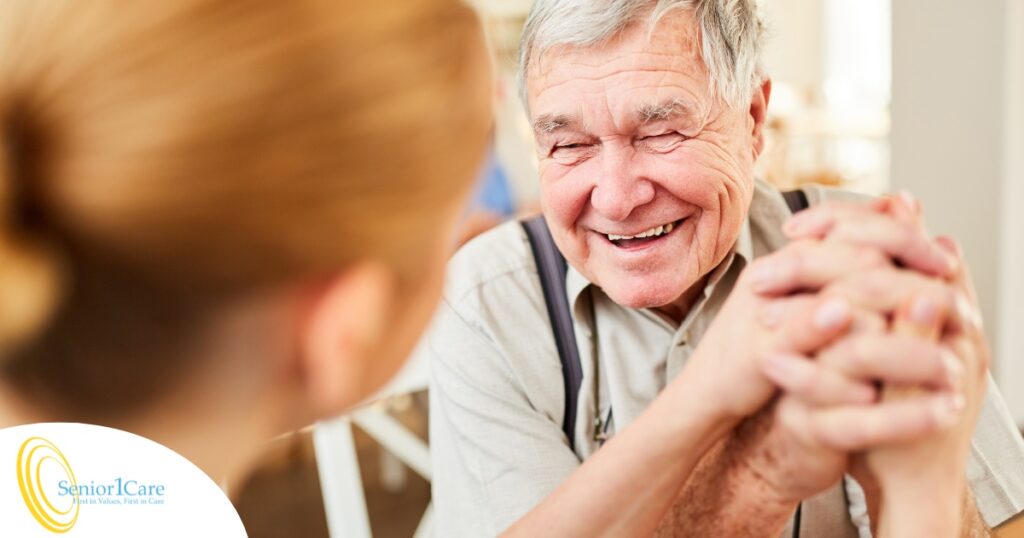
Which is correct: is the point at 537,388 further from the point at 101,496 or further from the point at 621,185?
the point at 101,496

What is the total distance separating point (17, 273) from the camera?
1.86ft

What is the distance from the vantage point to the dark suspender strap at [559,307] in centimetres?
109

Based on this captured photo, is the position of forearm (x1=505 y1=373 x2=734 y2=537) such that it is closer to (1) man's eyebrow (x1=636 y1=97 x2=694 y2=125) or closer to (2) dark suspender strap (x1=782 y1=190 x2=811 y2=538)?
(1) man's eyebrow (x1=636 y1=97 x2=694 y2=125)

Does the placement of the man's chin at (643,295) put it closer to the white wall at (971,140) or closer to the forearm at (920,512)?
the forearm at (920,512)

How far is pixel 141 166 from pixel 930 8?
195cm

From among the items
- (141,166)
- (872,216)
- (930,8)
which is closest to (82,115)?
(141,166)

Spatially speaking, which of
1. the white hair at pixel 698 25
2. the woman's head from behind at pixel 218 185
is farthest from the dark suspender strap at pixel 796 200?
the woman's head from behind at pixel 218 185

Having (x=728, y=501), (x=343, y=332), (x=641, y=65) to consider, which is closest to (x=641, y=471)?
(x=728, y=501)

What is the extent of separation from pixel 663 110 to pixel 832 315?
14.1 inches

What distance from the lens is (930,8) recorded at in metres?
2.00

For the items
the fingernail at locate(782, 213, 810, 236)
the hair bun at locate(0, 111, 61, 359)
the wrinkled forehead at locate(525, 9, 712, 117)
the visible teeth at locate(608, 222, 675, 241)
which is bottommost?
the visible teeth at locate(608, 222, 675, 241)

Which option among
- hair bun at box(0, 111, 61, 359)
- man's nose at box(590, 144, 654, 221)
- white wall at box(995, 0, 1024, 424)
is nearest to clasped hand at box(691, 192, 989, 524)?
man's nose at box(590, 144, 654, 221)

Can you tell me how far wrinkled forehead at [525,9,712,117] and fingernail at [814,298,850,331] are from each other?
0.35m

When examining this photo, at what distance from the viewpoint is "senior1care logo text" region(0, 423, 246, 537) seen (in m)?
0.87
